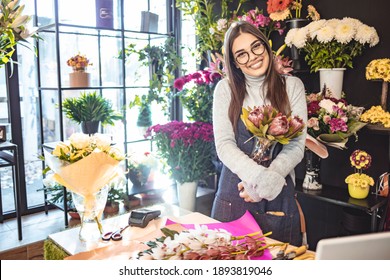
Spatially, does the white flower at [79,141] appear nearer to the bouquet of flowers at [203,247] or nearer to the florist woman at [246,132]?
the bouquet of flowers at [203,247]

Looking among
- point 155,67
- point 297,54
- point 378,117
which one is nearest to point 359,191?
point 378,117

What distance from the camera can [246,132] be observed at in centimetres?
163

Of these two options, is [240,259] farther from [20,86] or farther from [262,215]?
[20,86]

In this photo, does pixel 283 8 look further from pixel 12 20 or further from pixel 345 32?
pixel 12 20

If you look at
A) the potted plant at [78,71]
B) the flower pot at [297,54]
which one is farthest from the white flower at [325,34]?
the potted plant at [78,71]

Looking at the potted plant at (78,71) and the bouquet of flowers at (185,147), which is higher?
the potted plant at (78,71)

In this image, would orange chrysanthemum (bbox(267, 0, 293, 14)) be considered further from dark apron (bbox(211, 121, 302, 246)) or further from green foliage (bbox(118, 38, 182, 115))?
dark apron (bbox(211, 121, 302, 246))

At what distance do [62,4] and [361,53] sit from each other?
7.39 ft

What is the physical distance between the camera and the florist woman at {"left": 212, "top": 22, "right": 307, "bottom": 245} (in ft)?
4.97

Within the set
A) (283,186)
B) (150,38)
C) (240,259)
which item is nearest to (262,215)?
(283,186)

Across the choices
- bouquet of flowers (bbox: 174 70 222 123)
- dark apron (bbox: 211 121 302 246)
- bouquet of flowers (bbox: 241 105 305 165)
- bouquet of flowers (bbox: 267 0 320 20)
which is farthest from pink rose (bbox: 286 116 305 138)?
bouquet of flowers (bbox: 174 70 222 123)

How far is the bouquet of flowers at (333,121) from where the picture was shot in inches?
79.2

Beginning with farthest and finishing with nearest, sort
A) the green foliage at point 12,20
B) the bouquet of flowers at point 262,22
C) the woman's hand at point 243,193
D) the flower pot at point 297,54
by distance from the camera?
the bouquet of flowers at point 262,22, the flower pot at point 297,54, the green foliage at point 12,20, the woman's hand at point 243,193

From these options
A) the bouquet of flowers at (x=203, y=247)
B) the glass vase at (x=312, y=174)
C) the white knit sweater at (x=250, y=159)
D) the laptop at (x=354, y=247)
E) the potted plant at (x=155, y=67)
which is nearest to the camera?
the laptop at (x=354, y=247)
